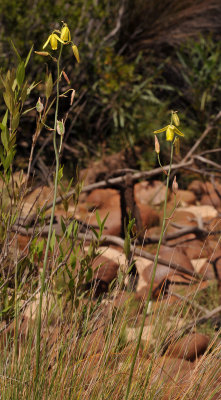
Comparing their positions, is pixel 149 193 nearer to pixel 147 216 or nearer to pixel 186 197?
pixel 186 197

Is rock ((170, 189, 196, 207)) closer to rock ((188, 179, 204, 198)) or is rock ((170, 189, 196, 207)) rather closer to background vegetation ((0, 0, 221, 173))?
rock ((188, 179, 204, 198))

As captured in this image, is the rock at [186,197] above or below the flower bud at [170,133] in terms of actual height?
below

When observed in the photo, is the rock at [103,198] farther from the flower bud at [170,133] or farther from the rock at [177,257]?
the flower bud at [170,133]

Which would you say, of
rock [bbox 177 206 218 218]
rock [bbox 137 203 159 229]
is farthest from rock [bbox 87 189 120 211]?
rock [bbox 177 206 218 218]

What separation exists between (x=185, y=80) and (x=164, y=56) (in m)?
0.50

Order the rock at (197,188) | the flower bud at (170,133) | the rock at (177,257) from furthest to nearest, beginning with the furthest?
the rock at (197,188) → the rock at (177,257) → the flower bud at (170,133)

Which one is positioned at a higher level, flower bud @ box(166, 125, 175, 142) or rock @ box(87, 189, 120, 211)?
flower bud @ box(166, 125, 175, 142)

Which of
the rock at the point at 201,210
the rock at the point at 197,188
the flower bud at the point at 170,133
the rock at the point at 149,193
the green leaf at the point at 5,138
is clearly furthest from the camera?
the rock at the point at 197,188

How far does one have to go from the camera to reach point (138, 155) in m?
5.64

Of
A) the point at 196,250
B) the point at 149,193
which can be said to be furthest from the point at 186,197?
the point at 196,250

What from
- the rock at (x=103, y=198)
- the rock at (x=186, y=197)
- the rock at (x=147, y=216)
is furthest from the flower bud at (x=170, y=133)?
the rock at (x=186, y=197)

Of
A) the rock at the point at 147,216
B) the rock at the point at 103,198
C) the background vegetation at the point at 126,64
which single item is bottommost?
the rock at the point at 147,216

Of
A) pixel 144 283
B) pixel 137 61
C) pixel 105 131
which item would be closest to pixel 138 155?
pixel 105 131

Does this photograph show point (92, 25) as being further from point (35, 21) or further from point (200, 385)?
point (200, 385)
